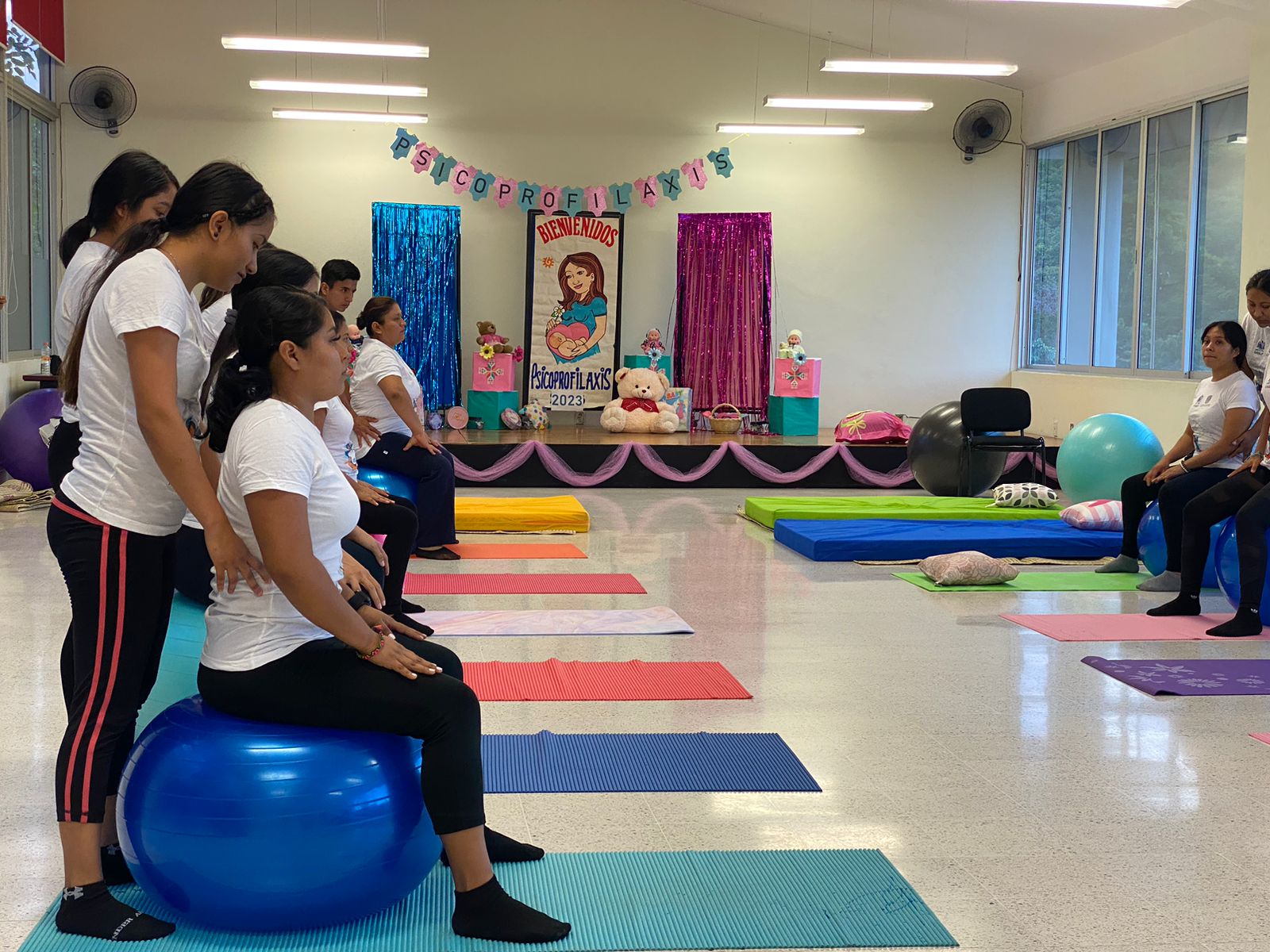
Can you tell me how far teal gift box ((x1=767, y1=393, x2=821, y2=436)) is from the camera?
1073 centimetres

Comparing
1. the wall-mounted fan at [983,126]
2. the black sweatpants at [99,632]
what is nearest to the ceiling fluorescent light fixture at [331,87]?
the wall-mounted fan at [983,126]

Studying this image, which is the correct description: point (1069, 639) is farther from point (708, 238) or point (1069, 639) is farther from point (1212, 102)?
point (708, 238)

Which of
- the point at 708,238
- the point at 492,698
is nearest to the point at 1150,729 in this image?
the point at 492,698

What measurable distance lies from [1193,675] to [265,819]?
315cm

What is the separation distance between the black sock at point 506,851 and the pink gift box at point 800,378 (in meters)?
8.49

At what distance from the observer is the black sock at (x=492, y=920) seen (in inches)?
83.7

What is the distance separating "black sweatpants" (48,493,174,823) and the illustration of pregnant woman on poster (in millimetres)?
9114

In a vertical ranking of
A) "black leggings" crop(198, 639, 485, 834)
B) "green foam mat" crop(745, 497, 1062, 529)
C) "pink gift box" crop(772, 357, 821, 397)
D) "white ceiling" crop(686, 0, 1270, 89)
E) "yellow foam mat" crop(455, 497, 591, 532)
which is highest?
"white ceiling" crop(686, 0, 1270, 89)

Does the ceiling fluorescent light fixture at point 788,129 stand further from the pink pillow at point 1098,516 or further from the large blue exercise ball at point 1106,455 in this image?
the pink pillow at point 1098,516

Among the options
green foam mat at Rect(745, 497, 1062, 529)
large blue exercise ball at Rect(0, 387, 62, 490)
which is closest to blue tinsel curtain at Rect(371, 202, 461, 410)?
large blue exercise ball at Rect(0, 387, 62, 490)

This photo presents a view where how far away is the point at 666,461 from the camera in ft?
31.8

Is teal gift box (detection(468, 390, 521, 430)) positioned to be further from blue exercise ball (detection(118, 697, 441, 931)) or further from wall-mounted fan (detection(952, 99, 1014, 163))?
blue exercise ball (detection(118, 697, 441, 931))

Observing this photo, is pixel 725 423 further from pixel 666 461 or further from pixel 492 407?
pixel 492 407

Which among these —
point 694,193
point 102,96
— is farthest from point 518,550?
point 102,96
